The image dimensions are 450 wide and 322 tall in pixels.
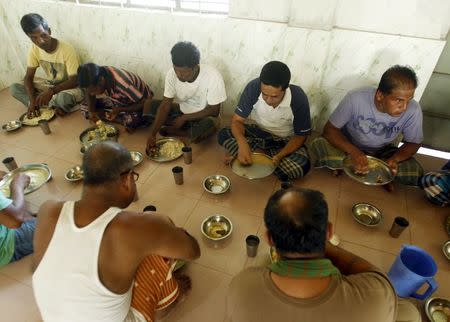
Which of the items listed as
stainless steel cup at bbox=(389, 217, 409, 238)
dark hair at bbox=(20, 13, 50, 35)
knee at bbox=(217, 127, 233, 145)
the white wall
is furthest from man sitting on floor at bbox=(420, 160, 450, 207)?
dark hair at bbox=(20, 13, 50, 35)

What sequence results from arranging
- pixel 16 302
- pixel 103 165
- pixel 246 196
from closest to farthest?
1. pixel 103 165
2. pixel 16 302
3. pixel 246 196

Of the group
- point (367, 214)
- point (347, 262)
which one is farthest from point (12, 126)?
point (367, 214)

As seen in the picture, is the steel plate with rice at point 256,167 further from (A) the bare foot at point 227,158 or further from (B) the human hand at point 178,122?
(B) the human hand at point 178,122

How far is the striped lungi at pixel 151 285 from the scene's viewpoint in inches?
63.1

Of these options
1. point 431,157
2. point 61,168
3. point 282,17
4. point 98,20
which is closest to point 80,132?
point 61,168

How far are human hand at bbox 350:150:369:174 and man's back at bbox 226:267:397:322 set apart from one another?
1775 millimetres

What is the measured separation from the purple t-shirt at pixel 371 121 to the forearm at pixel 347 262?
5.90 ft

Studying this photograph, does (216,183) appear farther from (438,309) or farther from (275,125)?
(438,309)

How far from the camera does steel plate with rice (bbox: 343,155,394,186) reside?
2.74m

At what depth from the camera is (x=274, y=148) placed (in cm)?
318

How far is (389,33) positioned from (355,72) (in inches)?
18.7

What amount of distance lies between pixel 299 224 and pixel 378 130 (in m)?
2.24

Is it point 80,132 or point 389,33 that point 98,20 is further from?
point 389,33

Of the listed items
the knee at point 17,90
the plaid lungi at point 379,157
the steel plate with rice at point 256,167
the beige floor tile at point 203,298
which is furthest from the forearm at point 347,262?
the knee at point 17,90
